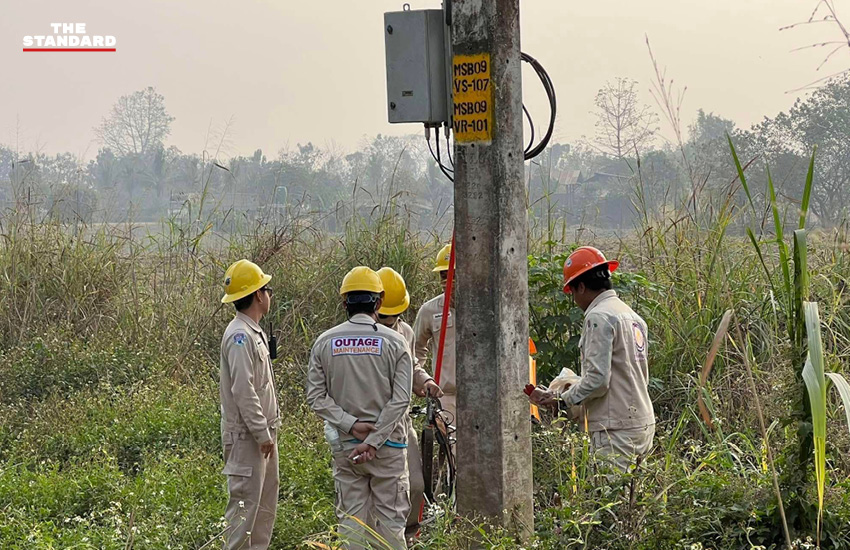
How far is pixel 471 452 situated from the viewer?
14.8 feet

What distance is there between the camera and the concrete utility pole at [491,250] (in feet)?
14.4

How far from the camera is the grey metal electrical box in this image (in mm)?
4598

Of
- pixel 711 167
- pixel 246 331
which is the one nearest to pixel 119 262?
pixel 246 331

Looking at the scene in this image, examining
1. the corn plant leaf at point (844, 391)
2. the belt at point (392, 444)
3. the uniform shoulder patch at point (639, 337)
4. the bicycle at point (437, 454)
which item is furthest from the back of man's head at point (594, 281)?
the corn plant leaf at point (844, 391)

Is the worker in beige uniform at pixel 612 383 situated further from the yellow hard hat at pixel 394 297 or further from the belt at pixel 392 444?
the yellow hard hat at pixel 394 297

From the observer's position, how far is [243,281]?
20.3 ft

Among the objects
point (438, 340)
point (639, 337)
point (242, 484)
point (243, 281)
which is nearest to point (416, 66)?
point (639, 337)

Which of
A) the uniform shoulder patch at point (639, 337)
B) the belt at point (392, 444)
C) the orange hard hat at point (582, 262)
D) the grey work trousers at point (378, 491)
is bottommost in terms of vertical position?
the grey work trousers at point (378, 491)

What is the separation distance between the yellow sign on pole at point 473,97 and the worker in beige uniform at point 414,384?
2.04 m

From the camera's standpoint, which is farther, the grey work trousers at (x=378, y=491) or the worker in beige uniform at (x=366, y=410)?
the grey work trousers at (x=378, y=491)

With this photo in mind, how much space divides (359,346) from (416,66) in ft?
6.10

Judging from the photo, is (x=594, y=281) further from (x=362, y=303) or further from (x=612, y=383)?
(x=362, y=303)

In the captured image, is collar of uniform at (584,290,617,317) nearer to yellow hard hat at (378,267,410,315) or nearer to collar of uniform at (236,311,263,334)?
yellow hard hat at (378,267,410,315)

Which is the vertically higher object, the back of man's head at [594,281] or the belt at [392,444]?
the back of man's head at [594,281]
